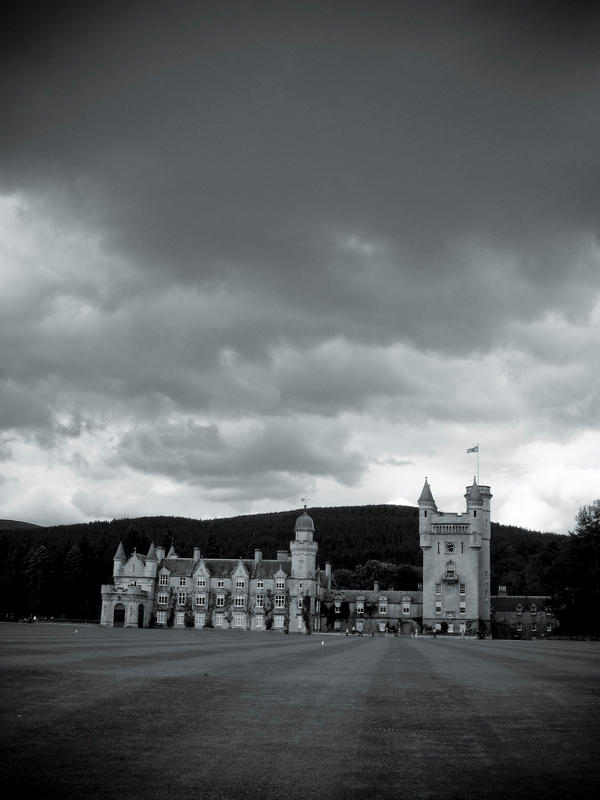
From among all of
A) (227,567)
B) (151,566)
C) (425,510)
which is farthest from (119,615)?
(425,510)

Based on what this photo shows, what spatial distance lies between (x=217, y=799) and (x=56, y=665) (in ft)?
52.6

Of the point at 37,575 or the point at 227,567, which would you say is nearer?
the point at 227,567

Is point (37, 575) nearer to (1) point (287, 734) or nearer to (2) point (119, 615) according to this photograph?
(2) point (119, 615)

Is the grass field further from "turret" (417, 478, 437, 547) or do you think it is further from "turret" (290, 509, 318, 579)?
"turret" (417, 478, 437, 547)

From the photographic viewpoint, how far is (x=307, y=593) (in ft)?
354

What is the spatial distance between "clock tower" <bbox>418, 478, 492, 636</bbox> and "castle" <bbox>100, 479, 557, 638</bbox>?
5.4 inches

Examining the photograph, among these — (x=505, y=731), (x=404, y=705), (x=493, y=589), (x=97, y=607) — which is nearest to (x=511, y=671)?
Result: (x=404, y=705)

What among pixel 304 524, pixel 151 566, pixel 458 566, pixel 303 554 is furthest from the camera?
pixel 458 566

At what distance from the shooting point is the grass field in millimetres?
12469

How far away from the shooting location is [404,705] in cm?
2027

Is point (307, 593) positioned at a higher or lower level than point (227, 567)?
lower

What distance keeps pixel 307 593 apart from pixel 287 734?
9376cm

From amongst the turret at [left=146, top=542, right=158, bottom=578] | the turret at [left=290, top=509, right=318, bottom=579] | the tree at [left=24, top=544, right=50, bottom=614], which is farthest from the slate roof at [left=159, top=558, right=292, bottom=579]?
the tree at [left=24, top=544, right=50, bottom=614]

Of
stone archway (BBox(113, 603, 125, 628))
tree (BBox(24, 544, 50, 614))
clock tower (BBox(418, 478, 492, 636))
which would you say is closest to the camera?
stone archway (BBox(113, 603, 125, 628))
